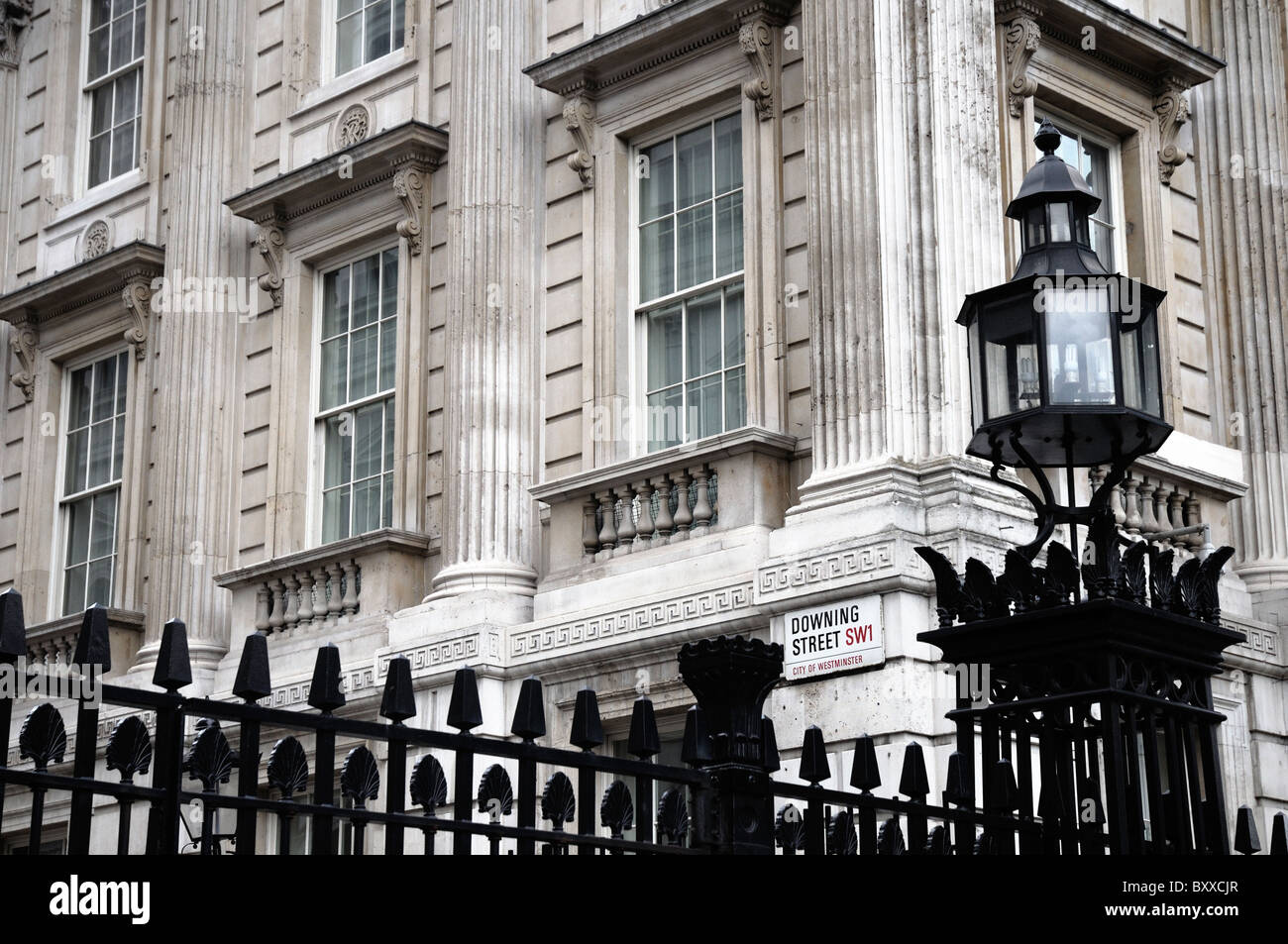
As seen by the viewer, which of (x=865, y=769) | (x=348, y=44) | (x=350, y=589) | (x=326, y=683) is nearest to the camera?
(x=326, y=683)

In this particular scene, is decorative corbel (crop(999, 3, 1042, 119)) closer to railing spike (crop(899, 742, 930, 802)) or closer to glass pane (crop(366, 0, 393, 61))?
glass pane (crop(366, 0, 393, 61))

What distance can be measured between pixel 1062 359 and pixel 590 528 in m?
8.15

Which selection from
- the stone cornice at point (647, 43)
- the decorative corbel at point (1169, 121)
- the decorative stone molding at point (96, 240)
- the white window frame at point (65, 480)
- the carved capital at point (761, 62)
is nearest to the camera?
the carved capital at point (761, 62)

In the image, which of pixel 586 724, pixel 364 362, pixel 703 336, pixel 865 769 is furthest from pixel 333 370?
pixel 586 724

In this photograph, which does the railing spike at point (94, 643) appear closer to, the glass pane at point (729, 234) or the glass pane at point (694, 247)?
the glass pane at point (729, 234)

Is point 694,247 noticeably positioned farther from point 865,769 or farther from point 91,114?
point 91,114

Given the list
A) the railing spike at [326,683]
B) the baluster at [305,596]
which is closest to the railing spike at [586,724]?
the railing spike at [326,683]

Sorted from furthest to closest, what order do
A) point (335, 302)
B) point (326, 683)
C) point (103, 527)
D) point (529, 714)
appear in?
point (103, 527) < point (335, 302) < point (529, 714) < point (326, 683)

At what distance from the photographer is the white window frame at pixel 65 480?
65.5 feet

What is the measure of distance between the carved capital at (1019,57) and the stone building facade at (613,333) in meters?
0.03

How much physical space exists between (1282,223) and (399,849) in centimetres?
1214

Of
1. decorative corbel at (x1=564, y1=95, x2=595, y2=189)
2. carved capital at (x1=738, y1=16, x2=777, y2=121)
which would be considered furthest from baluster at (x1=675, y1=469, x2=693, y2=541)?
decorative corbel at (x1=564, y1=95, x2=595, y2=189)

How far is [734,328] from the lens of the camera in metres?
15.0
